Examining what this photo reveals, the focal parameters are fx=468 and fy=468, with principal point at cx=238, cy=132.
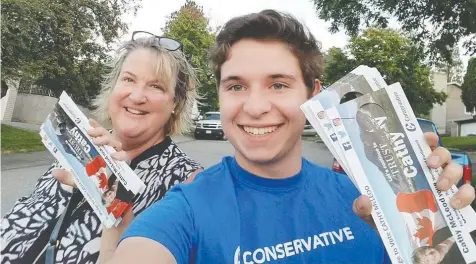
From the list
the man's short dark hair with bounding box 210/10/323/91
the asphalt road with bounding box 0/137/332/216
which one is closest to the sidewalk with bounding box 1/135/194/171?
the asphalt road with bounding box 0/137/332/216

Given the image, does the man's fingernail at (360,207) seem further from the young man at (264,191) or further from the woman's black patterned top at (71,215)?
the woman's black patterned top at (71,215)

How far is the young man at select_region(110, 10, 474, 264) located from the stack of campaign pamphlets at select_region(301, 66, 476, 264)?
5 cm

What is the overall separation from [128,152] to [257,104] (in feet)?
3.06

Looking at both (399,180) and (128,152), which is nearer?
(399,180)

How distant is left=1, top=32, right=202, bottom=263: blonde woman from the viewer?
192cm

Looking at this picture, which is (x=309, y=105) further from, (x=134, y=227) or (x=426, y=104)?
(x=426, y=104)

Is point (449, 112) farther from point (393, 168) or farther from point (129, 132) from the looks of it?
point (393, 168)

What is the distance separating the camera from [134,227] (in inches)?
52.9

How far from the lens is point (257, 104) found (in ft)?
5.02

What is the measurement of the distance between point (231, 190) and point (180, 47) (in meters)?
1.19

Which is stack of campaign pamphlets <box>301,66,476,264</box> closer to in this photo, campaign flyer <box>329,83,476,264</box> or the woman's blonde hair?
campaign flyer <box>329,83,476,264</box>

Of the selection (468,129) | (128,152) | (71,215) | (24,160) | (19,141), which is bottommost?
(19,141)

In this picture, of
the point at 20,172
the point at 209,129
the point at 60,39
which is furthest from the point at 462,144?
the point at 20,172

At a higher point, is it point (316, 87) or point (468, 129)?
point (316, 87)
